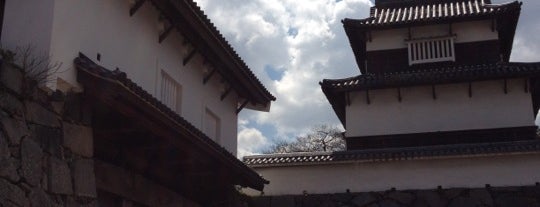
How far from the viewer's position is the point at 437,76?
1599 centimetres

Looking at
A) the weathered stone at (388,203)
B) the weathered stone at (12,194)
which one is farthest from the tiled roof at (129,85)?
the weathered stone at (388,203)

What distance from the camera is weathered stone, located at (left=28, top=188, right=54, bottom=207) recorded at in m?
6.36

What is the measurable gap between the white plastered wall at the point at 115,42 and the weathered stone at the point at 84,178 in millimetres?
877

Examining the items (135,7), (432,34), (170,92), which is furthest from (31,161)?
(432,34)

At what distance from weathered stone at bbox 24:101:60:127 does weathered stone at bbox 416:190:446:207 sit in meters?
9.21

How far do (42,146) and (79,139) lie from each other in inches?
28.0

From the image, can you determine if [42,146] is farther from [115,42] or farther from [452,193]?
[452,193]

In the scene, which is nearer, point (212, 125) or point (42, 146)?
point (42, 146)

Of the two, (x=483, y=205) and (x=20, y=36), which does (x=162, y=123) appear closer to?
(x=20, y=36)

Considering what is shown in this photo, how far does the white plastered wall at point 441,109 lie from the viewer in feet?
52.2

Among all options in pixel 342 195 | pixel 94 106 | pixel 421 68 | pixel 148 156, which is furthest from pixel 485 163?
pixel 94 106

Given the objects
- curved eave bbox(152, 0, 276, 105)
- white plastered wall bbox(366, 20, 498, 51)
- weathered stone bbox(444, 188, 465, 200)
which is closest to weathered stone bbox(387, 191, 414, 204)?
weathered stone bbox(444, 188, 465, 200)

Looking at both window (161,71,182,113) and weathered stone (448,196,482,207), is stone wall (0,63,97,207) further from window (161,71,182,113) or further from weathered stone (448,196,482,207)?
weathered stone (448,196,482,207)

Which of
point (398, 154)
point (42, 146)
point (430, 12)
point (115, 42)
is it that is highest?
point (430, 12)
